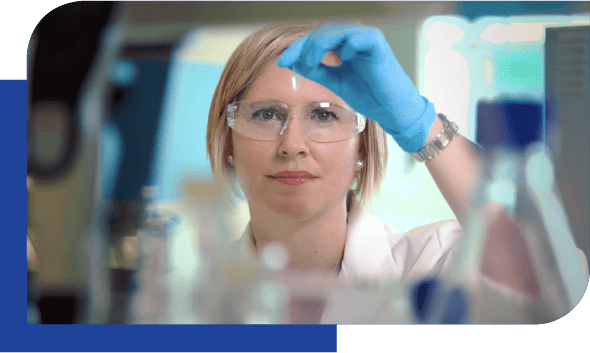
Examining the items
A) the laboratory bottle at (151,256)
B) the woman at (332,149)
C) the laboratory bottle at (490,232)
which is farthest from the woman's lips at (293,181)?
the laboratory bottle at (490,232)

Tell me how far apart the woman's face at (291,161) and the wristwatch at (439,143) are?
20 cm

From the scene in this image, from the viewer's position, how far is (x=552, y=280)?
1.48m

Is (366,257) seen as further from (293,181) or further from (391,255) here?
(293,181)

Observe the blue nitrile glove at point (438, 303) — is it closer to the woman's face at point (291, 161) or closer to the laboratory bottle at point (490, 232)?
the laboratory bottle at point (490, 232)

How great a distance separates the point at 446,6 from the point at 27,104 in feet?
4.44

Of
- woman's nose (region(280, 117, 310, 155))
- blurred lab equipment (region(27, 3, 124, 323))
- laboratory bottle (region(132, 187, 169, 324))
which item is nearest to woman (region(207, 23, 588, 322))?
woman's nose (region(280, 117, 310, 155))

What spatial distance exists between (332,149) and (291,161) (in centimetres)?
13

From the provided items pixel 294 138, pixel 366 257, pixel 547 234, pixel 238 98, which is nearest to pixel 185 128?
pixel 238 98

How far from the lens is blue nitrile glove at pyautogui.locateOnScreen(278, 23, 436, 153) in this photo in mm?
1370

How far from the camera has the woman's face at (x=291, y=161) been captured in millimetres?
1405

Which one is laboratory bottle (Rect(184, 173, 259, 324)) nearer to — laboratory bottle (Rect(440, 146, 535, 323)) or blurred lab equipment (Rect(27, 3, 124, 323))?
blurred lab equipment (Rect(27, 3, 124, 323))

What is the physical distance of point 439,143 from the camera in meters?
1.45

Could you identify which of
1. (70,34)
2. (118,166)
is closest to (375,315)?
(118,166)

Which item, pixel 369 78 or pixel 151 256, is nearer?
pixel 369 78
